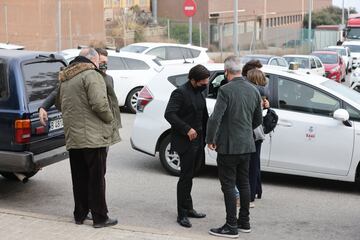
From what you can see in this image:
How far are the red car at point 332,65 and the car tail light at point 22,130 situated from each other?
23870mm

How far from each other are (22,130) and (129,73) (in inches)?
375

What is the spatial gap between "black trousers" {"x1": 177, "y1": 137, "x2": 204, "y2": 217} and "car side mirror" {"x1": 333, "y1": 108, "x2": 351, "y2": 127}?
2190 mm

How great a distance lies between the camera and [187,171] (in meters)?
6.71

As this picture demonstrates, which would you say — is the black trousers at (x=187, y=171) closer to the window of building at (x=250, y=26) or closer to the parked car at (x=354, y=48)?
the parked car at (x=354, y=48)

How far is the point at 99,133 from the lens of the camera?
626 cm

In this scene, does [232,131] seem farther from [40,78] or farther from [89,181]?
[40,78]

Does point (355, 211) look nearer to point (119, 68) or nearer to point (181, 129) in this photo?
point (181, 129)

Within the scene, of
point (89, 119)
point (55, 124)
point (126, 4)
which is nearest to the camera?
point (89, 119)

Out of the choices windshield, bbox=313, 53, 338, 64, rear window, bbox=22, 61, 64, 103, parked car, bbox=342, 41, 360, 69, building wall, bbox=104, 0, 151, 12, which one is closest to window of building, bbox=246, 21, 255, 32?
building wall, bbox=104, 0, 151, 12

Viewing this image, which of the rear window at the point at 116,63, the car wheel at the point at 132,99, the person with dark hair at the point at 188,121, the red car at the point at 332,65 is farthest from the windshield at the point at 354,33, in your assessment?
the person with dark hair at the point at 188,121

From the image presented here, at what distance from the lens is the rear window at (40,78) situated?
7458 mm

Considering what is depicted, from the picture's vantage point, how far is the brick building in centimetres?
5550

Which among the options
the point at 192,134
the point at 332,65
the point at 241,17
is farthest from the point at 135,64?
the point at 241,17

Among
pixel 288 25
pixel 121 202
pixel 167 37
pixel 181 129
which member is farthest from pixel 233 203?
pixel 288 25
